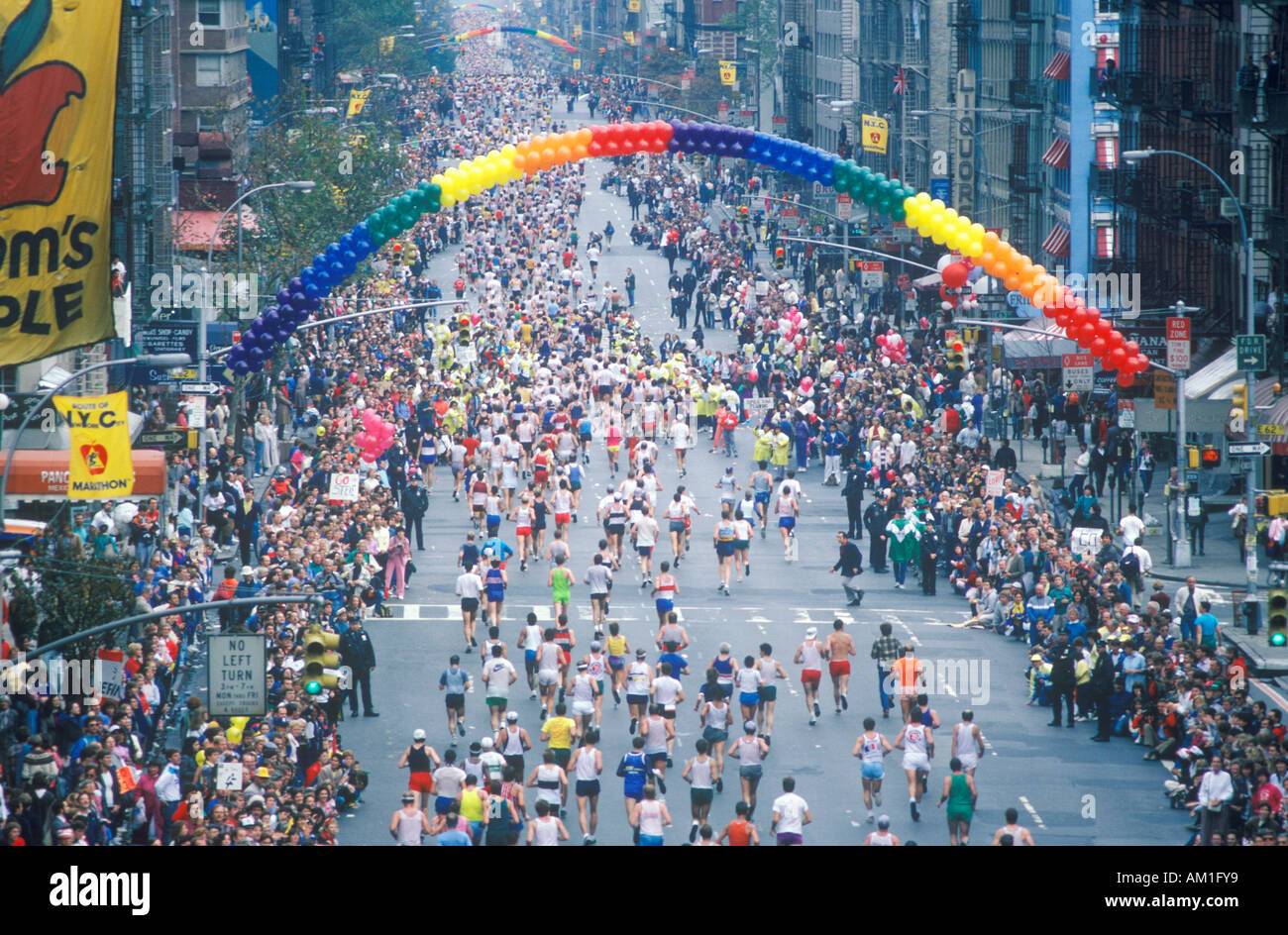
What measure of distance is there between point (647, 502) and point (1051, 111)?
106 ft

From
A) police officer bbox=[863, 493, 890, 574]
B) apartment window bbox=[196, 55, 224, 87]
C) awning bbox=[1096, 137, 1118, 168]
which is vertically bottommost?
police officer bbox=[863, 493, 890, 574]

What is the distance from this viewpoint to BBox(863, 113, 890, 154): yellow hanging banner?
7119 centimetres

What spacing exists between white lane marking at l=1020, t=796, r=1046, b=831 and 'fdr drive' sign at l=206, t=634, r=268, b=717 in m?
8.20

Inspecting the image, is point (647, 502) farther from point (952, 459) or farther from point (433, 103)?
point (433, 103)

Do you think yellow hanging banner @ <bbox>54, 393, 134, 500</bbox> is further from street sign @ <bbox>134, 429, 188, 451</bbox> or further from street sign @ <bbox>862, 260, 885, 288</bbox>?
street sign @ <bbox>862, 260, 885, 288</bbox>

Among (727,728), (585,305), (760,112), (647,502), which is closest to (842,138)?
(585,305)

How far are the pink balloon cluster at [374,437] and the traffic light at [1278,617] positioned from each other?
19.6 metres

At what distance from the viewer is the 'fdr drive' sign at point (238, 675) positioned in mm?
22078

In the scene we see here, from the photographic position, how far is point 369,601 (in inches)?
1323

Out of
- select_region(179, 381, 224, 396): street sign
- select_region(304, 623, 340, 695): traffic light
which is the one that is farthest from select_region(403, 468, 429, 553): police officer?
select_region(304, 623, 340, 695): traffic light

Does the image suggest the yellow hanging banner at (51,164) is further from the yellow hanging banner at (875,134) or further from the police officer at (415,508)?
the yellow hanging banner at (875,134)

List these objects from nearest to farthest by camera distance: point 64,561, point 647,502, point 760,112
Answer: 1. point 64,561
2. point 647,502
3. point 760,112

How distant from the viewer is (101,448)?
2750 centimetres

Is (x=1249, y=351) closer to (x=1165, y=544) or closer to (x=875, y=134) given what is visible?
(x=1165, y=544)
